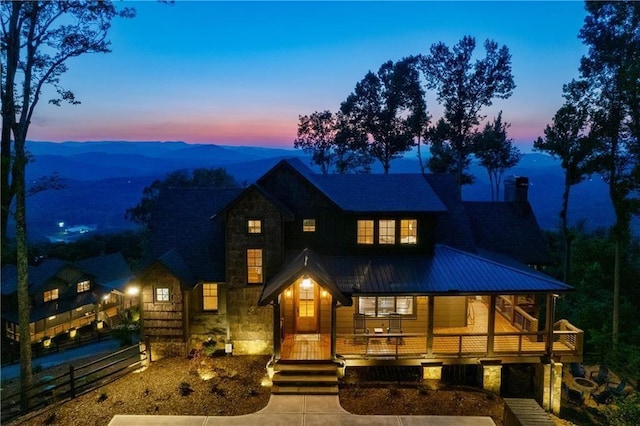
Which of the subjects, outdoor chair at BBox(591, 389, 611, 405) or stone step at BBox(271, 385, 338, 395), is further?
outdoor chair at BBox(591, 389, 611, 405)

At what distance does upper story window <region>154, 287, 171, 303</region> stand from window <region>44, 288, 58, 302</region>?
21568 millimetres

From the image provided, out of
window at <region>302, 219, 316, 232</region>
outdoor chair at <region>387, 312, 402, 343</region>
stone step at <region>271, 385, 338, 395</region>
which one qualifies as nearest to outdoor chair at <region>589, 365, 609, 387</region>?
outdoor chair at <region>387, 312, 402, 343</region>

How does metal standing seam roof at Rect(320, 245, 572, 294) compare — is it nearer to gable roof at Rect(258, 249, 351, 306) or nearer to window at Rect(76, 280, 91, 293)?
gable roof at Rect(258, 249, 351, 306)

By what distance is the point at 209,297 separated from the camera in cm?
1555

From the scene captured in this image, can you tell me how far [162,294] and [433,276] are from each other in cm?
1021

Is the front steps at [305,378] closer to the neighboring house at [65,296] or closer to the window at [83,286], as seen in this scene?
the neighboring house at [65,296]

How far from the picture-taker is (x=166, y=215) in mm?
17047

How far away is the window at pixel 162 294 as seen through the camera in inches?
577

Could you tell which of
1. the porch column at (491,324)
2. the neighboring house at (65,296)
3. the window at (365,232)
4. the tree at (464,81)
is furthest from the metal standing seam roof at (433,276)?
the neighboring house at (65,296)

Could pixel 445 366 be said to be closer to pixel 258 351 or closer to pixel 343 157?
pixel 258 351

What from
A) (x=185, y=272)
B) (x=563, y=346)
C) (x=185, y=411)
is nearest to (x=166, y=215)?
(x=185, y=272)

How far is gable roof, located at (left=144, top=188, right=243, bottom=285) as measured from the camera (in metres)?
15.5

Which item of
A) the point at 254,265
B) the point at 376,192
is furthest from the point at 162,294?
the point at 376,192

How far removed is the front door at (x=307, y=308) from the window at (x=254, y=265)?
1716 millimetres
